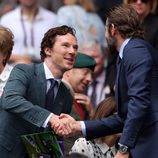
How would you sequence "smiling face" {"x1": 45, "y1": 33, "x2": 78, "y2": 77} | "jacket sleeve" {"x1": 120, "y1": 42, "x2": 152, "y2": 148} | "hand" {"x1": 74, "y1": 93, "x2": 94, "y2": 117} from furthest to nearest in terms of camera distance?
1. "hand" {"x1": 74, "y1": 93, "x2": 94, "y2": 117}
2. "smiling face" {"x1": 45, "y1": 33, "x2": 78, "y2": 77}
3. "jacket sleeve" {"x1": 120, "y1": 42, "x2": 152, "y2": 148}

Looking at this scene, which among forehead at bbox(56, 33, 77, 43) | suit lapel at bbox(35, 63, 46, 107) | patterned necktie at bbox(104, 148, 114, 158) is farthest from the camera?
patterned necktie at bbox(104, 148, 114, 158)

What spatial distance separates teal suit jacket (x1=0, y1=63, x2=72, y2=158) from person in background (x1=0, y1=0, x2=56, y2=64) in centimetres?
339

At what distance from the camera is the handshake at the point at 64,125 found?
21.9 feet

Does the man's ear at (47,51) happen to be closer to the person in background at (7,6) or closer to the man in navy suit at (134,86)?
the man in navy suit at (134,86)

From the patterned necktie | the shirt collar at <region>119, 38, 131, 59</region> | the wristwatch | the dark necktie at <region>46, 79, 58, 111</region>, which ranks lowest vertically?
the patterned necktie

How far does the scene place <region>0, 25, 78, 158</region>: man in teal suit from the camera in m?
6.61

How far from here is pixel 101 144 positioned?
7.48 m

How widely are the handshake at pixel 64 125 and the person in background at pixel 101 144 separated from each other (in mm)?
407

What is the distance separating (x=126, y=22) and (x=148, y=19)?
9.60ft

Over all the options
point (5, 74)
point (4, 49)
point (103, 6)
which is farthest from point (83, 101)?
point (103, 6)

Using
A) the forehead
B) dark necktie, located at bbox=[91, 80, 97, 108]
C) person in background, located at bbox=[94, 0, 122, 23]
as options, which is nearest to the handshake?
the forehead

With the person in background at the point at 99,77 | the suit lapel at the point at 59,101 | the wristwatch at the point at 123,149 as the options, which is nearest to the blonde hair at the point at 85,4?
the person in background at the point at 99,77

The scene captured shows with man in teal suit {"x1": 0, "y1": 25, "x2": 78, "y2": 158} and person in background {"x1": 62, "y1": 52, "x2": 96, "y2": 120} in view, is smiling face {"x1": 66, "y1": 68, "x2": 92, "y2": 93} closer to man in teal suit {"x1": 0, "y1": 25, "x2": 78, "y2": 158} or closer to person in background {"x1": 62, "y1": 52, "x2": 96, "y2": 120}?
person in background {"x1": 62, "y1": 52, "x2": 96, "y2": 120}

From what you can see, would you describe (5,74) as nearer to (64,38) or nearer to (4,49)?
(4,49)
